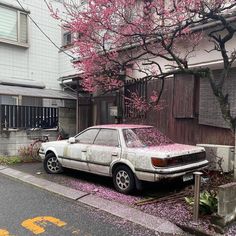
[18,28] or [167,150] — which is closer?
[167,150]

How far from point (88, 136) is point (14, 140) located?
4679 mm

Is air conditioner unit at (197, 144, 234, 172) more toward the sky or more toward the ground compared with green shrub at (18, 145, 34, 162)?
more toward the sky

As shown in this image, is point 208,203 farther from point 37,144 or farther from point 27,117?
point 27,117

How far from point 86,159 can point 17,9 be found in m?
9.91

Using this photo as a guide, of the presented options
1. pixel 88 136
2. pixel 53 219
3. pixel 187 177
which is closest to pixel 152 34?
pixel 88 136

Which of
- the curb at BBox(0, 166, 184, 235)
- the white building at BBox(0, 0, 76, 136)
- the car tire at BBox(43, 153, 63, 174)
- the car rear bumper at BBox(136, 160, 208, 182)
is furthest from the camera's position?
the white building at BBox(0, 0, 76, 136)

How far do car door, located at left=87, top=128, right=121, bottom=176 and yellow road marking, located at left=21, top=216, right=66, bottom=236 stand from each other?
82.1 inches

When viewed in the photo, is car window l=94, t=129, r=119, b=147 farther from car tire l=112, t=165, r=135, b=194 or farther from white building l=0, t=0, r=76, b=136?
white building l=0, t=0, r=76, b=136

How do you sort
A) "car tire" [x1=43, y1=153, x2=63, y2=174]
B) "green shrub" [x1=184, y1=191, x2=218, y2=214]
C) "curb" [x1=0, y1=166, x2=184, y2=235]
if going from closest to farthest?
1. "curb" [x1=0, y1=166, x2=184, y2=235]
2. "green shrub" [x1=184, y1=191, x2=218, y2=214]
3. "car tire" [x1=43, y1=153, x2=63, y2=174]

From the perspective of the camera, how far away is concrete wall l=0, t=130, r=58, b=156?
11.1 metres

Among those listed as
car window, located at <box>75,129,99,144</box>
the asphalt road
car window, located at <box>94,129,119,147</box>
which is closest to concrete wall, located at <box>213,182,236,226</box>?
the asphalt road

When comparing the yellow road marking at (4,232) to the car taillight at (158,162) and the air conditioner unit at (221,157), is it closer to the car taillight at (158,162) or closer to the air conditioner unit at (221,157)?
the car taillight at (158,162)

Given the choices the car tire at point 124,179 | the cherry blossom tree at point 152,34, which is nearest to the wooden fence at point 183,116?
the cherry blossom tree at point 152,34

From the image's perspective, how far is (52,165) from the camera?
8.72m
